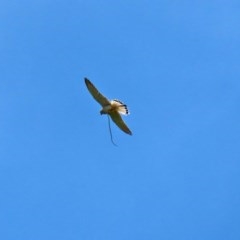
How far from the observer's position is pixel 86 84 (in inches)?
567

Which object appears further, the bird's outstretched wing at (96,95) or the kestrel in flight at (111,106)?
the kestrel in flight at (111,106)

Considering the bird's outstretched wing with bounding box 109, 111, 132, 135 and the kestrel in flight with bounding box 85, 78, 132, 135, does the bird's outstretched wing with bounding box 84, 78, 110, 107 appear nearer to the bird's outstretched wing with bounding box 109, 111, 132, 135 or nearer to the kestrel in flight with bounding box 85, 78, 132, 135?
the kestrel in flight with bounding box 85, 78, 132, 135

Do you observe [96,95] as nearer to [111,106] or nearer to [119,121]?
[111,106]

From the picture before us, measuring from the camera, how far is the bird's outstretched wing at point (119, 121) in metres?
15.0

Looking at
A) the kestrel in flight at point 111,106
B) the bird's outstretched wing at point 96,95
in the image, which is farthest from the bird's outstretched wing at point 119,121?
the bird's outstretched wing at point 96,95

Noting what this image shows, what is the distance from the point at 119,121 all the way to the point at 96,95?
1423mm

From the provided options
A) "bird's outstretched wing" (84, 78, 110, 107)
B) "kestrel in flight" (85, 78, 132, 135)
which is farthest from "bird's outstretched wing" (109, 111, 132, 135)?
"bird's outstretched wing" (84, 78, 110, 107)

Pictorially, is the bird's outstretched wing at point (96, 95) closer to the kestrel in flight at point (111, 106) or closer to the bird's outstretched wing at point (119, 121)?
the kestrel in flight at point (111, 106)

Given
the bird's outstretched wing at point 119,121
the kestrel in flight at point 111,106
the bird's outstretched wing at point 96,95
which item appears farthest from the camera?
the bird's outstretched wing at point 119,121

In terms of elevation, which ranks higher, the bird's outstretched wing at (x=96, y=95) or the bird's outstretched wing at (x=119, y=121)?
the bird's outstretched wing at (x=96, y=95)

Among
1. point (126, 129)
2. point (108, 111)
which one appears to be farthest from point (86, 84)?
point (126, 129)

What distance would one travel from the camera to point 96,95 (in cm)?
1460

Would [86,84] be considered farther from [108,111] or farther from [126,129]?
[126,129]

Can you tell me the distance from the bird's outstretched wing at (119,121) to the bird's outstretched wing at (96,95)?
1.68ft
